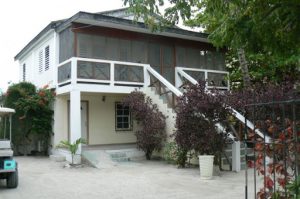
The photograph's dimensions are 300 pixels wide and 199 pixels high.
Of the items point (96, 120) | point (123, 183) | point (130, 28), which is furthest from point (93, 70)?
point (123, 183)

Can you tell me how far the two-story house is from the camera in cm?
1586

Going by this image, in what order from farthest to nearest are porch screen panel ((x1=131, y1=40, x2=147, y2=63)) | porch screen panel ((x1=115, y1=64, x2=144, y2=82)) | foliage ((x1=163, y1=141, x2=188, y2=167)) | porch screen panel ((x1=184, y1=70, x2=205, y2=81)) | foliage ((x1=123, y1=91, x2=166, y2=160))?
porch screen panel ((x1=184, y1=70, x2=205, y2=81)), porch screen panel ((x1=131, y1=40, x2=147, y2=63)), porch screen panel ((x1=115, y1=64, x2=144, y2=82)), foliage ((x1=123, y1=91, x2=166, y2=160)), foliage ((x1=163, y1=141, x2=188, y2=167))

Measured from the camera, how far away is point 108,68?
16469mm

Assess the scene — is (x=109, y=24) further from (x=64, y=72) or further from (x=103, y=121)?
(x=103, y=121)

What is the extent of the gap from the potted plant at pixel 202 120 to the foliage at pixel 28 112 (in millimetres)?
7894

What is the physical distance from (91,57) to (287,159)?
517 inches

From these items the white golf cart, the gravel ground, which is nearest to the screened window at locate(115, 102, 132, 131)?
the gravel ground

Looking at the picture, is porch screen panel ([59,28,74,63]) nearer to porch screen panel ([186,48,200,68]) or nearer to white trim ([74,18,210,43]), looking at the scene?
white trim ([74,18,210,43])

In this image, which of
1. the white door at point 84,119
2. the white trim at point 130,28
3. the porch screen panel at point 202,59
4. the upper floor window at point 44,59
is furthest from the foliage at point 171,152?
the upper floor window at point 44,59

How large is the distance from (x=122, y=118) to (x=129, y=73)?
9.66 ft

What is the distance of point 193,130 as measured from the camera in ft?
40.2

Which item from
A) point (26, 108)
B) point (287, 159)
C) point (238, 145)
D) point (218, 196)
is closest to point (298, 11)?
point (287, 159)

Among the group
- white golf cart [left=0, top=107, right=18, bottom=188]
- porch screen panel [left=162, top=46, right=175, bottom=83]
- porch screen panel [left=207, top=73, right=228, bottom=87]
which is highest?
porch screen panel [left=162, top=46, right=175, bottom=83]

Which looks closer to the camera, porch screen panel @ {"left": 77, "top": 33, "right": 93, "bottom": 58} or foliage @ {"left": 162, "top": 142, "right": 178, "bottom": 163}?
foliage @ {"left": 162, "top": 142, "right": 178, "bottom": 163}
